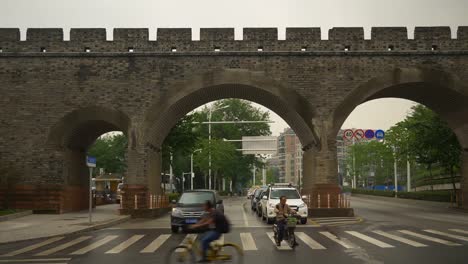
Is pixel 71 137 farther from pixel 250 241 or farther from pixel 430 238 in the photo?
pixel 430 238

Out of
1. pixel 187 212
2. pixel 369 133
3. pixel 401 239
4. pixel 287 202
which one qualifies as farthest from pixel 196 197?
pixel 369 133

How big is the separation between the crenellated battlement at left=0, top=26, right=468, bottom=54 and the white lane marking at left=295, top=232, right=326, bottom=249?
44.8 feet

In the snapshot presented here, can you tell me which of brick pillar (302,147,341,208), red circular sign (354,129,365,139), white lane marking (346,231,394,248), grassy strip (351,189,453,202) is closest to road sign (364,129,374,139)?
red circular sign (354,129,365,139)

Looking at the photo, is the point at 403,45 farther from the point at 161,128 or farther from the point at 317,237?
the point at 317,237

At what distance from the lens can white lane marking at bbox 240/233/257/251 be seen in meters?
14.9

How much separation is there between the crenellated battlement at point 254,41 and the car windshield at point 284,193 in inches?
328

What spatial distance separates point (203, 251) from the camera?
1125cm

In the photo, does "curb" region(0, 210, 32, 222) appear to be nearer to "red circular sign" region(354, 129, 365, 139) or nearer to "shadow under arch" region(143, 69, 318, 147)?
"shadow under arch" region(143, 69, 318, 147)

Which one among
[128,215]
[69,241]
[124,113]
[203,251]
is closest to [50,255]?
[69,241]

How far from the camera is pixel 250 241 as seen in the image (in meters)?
16.5

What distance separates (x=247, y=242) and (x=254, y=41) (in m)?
15.9

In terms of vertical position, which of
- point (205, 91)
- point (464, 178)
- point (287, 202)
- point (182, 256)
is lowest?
point (182, 256)

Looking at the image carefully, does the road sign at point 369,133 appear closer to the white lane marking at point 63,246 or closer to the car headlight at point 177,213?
the car headlight at point 177,213

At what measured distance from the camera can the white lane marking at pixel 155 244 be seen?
14453 millimetres
